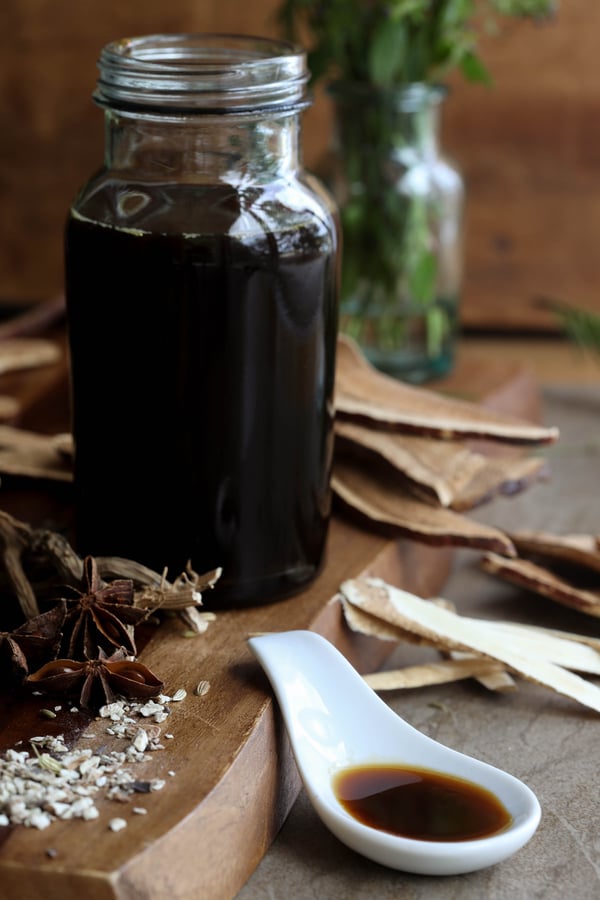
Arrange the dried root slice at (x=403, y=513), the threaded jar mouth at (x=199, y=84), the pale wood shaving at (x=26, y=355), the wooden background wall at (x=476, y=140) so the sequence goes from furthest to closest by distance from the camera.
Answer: the wooden background wall at (x=476, y=140), the pale wood shaving at (x=26, y=355), the dried root slice at (x=403, y=513), the threaded jar mouth at (x=199, y=84)

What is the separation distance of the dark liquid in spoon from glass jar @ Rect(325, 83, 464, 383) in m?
0.80

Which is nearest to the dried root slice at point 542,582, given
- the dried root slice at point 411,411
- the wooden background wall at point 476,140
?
the dried root slice at point 411,411

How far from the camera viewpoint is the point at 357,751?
0.89 meters

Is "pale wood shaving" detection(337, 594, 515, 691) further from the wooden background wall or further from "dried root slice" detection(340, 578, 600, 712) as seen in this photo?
the wooden background wall

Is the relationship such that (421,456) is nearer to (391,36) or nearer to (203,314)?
(203,314)

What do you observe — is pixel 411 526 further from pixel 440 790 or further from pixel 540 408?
pixel 540 408

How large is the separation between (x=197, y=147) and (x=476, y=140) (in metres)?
1.14

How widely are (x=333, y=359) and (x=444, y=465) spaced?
21cm

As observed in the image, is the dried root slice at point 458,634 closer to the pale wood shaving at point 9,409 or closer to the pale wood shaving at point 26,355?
the pale wood shaving at point 9,409

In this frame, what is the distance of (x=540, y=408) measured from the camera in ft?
5.54

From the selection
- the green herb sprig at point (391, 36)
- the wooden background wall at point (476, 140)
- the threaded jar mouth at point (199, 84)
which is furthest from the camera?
the wooden background wall at point (476, 140)

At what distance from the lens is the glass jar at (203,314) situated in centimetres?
93

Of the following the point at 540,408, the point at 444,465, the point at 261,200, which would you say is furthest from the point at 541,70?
the point at 261,200

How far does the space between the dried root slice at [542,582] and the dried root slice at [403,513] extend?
39 millimetres
